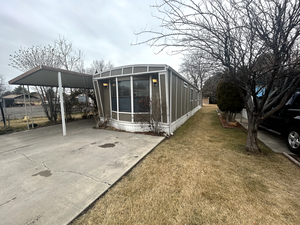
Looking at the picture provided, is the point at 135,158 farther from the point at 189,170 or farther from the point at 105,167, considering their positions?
the point at 189,170

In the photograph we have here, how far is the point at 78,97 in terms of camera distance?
987 cm

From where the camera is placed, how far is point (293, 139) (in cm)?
357

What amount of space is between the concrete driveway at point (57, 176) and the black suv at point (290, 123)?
13.0ft

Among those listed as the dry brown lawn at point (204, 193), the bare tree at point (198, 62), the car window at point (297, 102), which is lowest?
the dry brown lawn at point (204, 193)

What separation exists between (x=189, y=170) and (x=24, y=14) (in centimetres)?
969

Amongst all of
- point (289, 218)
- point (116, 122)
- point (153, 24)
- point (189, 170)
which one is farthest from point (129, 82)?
point (289, 218)

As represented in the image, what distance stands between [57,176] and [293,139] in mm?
6078

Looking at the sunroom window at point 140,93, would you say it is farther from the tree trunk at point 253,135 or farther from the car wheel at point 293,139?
the car wheel at point 293,139

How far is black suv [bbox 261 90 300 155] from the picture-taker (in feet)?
11.4

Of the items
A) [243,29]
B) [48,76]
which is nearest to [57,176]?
[243,29]

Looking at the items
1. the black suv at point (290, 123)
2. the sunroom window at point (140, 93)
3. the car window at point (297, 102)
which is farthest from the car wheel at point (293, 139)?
the sunroom window at point (140, 93)

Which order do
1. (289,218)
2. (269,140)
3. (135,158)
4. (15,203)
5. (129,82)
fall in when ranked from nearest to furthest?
(289,218)
(15,203)
(135,158)
(269,140)
(129,82)

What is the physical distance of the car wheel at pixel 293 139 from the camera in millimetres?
3384

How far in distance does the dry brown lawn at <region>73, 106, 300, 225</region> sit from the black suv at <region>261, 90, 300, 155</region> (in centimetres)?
64
